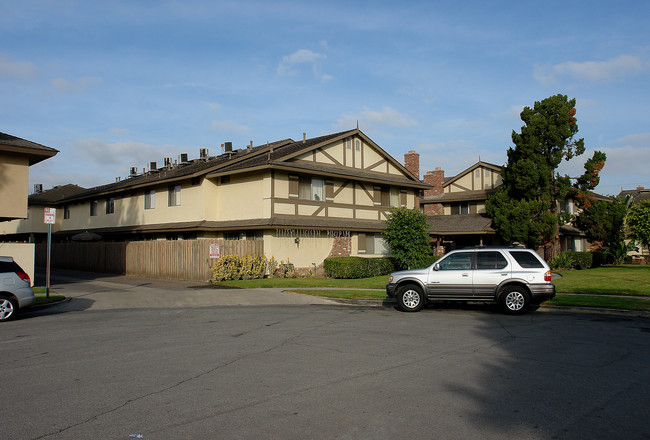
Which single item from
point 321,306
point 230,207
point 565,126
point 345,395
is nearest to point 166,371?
point 345,395

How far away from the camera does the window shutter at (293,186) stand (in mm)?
27328

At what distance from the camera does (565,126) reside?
31.2 meters

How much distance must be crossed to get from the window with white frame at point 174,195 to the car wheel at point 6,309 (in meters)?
17.2

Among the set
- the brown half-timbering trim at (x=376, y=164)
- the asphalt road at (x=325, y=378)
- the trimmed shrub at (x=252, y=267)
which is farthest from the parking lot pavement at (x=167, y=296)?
the brown half-timbering trim at (x=376, y=164)

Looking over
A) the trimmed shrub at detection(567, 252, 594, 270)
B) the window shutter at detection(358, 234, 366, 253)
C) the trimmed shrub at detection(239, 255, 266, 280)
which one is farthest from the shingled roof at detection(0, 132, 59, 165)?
the trimmed shrub at detection(567, 252, 594, 270)

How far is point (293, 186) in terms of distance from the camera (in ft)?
90.0

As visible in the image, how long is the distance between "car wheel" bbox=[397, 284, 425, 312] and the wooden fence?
1126 cm

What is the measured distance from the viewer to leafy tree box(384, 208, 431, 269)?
90.6 feet

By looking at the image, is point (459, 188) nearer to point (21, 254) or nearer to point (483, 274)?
point (483, 274)

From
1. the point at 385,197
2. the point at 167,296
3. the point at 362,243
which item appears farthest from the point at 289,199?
the point at 167,296

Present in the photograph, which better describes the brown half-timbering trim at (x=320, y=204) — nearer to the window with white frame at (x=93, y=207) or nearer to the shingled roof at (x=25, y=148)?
the shingled roof at (x=25, y=148)

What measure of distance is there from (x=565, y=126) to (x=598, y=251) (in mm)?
11978

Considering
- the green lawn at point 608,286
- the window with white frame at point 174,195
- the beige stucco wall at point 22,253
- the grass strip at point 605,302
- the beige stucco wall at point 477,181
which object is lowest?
the grass strip at point 605,302

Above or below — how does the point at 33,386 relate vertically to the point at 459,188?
below
